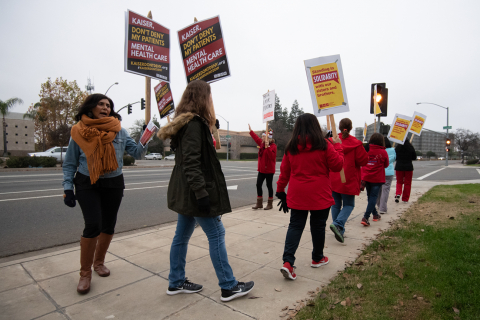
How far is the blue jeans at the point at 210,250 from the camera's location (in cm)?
276

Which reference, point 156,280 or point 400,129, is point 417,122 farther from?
point 156,280

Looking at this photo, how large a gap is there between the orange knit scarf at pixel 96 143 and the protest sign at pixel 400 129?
723cm

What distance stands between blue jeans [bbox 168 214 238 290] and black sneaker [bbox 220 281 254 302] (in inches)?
1.4

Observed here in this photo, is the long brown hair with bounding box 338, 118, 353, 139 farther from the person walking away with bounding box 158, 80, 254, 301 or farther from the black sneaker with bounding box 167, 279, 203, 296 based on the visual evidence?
the black sneaker with bounding box 167, 279, 203, 296

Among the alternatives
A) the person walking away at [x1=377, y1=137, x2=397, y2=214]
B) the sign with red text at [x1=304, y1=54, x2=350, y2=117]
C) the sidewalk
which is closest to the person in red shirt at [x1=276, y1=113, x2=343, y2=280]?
the sidewalk

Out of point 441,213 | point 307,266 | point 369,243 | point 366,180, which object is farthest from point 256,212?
point 441,213

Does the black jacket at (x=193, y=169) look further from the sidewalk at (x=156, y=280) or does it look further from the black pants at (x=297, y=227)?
the black pants at (x=297, y=227)

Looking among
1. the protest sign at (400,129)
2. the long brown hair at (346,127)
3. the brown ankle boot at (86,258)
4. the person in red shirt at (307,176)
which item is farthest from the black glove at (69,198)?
the protest sign at (400,129)

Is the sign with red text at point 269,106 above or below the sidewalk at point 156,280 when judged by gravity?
above

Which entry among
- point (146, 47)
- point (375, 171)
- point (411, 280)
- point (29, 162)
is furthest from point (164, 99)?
point (29, 162)

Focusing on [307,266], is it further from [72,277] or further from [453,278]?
[72,277]

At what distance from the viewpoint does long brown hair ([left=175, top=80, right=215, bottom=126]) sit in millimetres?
2807

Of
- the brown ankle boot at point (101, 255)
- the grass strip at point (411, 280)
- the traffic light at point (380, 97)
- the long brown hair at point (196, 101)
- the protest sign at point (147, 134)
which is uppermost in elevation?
the traffic light at point (380, 97)

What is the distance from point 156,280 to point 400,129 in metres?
7.42
